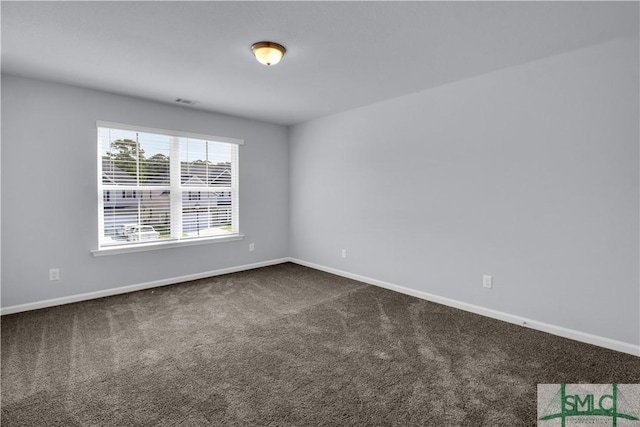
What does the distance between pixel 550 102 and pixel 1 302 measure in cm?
553

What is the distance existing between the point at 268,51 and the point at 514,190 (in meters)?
2.53

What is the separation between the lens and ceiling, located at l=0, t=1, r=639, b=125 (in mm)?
2148

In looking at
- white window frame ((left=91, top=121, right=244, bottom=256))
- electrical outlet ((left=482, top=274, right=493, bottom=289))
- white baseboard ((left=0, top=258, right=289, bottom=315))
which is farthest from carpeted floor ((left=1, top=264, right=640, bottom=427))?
white window frame ((left=91, top=121, right=244, bottom=256))

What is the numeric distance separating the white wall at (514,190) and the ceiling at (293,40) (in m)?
0.30

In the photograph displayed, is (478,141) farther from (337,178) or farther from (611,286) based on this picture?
(337,178)

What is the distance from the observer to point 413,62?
2990 millimetres

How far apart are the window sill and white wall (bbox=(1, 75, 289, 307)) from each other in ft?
0.23

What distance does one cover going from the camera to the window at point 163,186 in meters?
3.94

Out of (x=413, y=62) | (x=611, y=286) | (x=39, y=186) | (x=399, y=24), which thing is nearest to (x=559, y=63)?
(x=413, y=62)

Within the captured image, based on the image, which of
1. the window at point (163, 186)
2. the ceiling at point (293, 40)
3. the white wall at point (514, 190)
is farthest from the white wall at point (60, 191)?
the white wall at point (514, 190)

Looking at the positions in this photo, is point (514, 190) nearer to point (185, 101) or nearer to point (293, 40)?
point (293, 40)

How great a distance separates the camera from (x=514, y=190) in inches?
123

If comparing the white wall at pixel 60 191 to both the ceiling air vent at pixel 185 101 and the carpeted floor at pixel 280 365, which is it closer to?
the ceiling air vent at pixel 185 101

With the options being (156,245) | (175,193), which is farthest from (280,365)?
(175,193)
